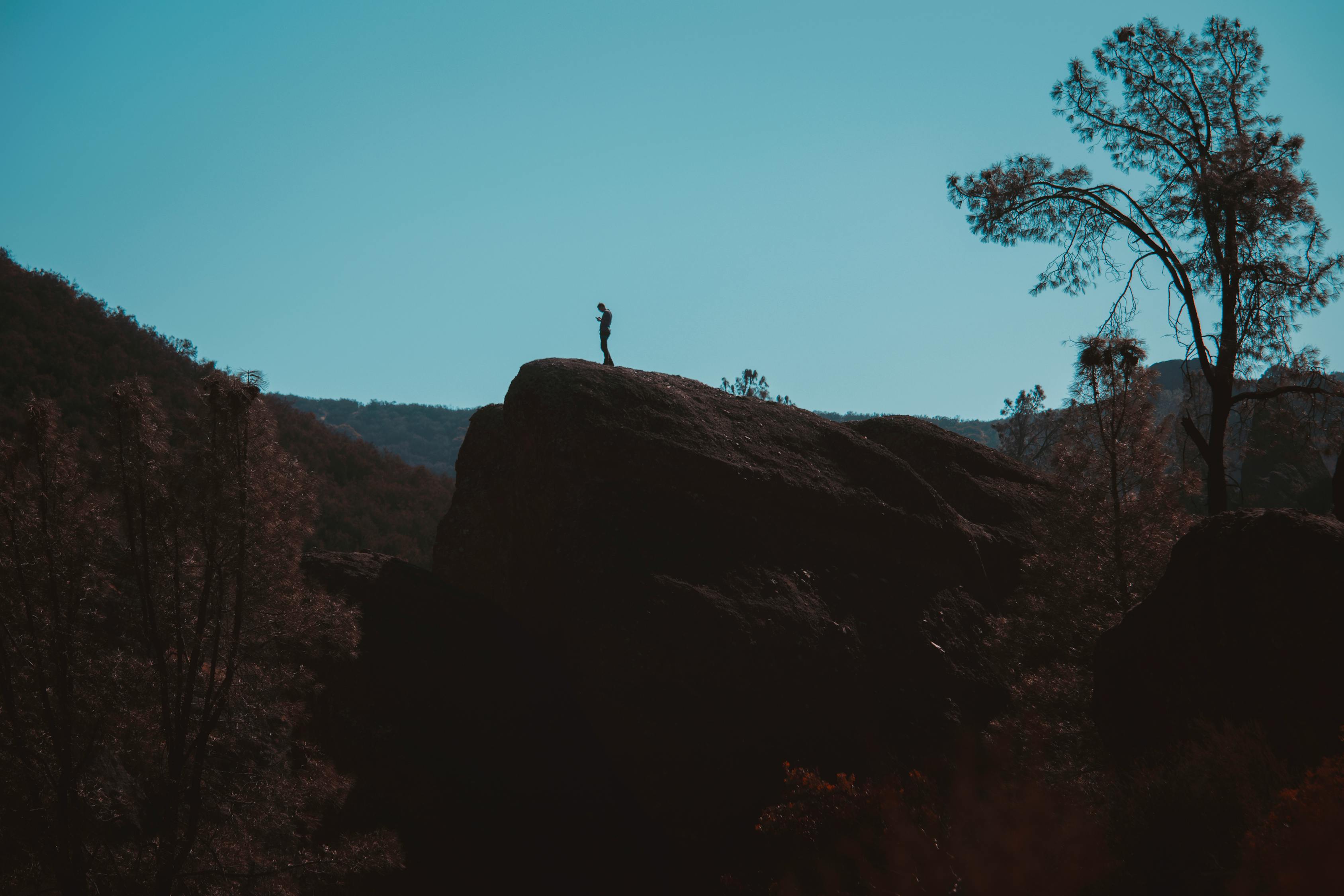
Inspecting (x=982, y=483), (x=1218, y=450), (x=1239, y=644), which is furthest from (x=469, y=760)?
(x=1218, y=450)

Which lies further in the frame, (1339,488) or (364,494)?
(364,494)

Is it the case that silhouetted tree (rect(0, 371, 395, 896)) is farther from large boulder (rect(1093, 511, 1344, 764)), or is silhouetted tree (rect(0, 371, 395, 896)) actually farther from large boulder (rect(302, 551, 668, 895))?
large boulder (rect(1093, 511, 1344, 764))

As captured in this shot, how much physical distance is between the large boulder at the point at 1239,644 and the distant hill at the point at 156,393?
21225 millimetres

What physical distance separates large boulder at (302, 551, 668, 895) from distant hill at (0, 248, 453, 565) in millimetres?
13026

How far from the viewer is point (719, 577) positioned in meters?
12.7

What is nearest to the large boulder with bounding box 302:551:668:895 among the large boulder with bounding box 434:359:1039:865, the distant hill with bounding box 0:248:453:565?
the large boulder with bounding box 434:359:1039:865

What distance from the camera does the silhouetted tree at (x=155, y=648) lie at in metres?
7.69

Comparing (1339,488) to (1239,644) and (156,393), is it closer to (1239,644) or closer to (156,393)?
(1239,644)

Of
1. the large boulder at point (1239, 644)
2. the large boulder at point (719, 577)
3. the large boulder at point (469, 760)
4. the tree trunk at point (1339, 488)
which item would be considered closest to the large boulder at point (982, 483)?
the large boulder at point (719, 577)

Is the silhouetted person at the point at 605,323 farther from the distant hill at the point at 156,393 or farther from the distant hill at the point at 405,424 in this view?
the distant hill at the point at 405,424

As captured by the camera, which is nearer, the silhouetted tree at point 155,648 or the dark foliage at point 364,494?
the silhouetted tree at point 155,648

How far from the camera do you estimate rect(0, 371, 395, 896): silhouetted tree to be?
769cm

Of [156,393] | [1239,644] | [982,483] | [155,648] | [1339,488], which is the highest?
[156,393]

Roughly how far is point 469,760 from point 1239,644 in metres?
9.35
